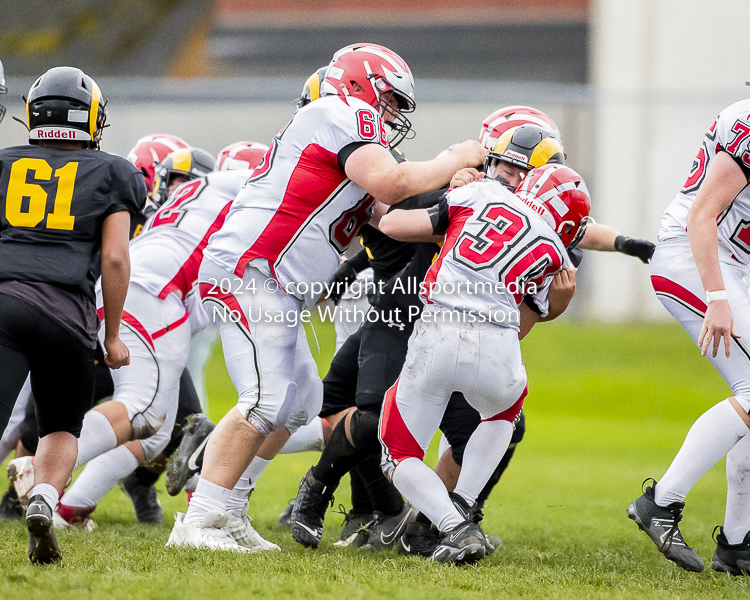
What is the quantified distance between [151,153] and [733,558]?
4.13 meters

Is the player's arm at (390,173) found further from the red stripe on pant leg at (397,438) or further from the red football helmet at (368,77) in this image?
the red stripe on pant leg at (397,438)

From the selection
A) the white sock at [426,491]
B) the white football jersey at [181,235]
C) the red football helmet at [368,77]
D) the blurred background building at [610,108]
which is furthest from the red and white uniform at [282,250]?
the blurred background building at [610,108]

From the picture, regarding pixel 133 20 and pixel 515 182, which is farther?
pixel 133 20

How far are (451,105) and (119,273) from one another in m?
9.68

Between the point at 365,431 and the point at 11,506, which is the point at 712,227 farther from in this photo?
the point at 11,506

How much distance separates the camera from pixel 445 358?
3.60 m

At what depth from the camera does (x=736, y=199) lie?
3844mm

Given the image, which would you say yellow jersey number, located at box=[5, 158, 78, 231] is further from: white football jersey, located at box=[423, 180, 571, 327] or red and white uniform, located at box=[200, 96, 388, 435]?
white football jersey, located at box=[423, 180, 571, 327]

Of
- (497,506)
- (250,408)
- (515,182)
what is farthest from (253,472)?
(497,506)

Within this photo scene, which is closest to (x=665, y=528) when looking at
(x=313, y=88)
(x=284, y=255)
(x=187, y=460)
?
(x=284, y=255)

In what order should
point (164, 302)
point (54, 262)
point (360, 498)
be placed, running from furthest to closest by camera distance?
point (164, 302), point (360, 498), point (54, 262)

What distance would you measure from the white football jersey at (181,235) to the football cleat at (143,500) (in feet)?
3.73

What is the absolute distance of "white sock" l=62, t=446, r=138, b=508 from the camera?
15.7ft

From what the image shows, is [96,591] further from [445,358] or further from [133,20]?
[133,20]
